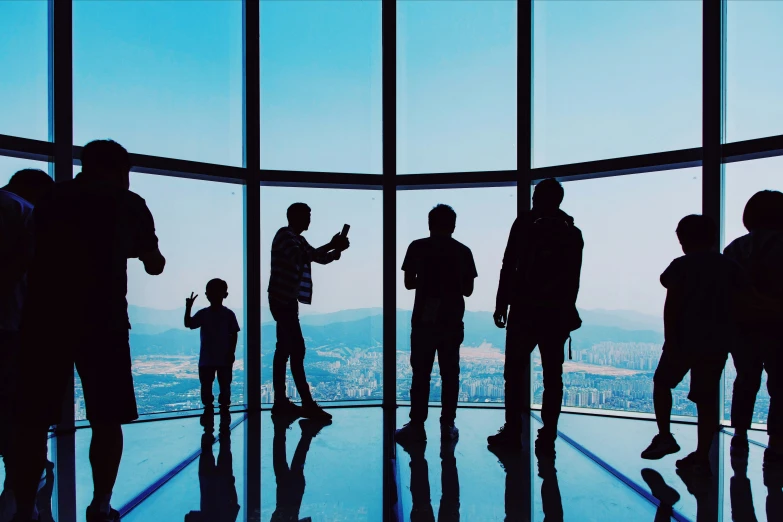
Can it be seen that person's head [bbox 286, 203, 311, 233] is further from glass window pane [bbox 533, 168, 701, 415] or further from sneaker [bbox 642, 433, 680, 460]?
sneaker [bbox 642, 433, 680, 460]

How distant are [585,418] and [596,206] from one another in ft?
5.20

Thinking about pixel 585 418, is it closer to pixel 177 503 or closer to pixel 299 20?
pixel 177 503

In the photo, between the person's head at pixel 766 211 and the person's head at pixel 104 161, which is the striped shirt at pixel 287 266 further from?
the person's head at pixel 766 211

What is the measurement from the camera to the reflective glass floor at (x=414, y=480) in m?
2.12

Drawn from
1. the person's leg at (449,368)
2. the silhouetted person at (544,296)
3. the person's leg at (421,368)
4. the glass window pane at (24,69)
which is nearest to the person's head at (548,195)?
the silhouetted person at (544,296)

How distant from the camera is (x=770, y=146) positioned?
12.1 ft

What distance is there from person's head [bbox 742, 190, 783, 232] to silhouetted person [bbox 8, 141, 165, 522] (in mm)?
2938

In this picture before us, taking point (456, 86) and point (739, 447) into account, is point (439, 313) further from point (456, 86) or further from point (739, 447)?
point (456, 86)

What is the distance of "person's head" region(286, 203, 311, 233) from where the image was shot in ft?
13.5

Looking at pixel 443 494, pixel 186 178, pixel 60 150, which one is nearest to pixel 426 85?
pixel 186 178

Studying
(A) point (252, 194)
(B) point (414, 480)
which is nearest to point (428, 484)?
(B) point (414, 480)

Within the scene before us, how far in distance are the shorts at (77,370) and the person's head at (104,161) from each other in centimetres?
58

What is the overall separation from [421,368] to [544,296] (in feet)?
2.91

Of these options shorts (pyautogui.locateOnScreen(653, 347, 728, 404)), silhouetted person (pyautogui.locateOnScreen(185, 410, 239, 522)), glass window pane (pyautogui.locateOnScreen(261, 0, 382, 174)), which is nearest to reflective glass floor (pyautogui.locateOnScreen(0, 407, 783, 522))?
silhouetted person (pyautogui.locateOnScreen(185, 410, 239, 522))
